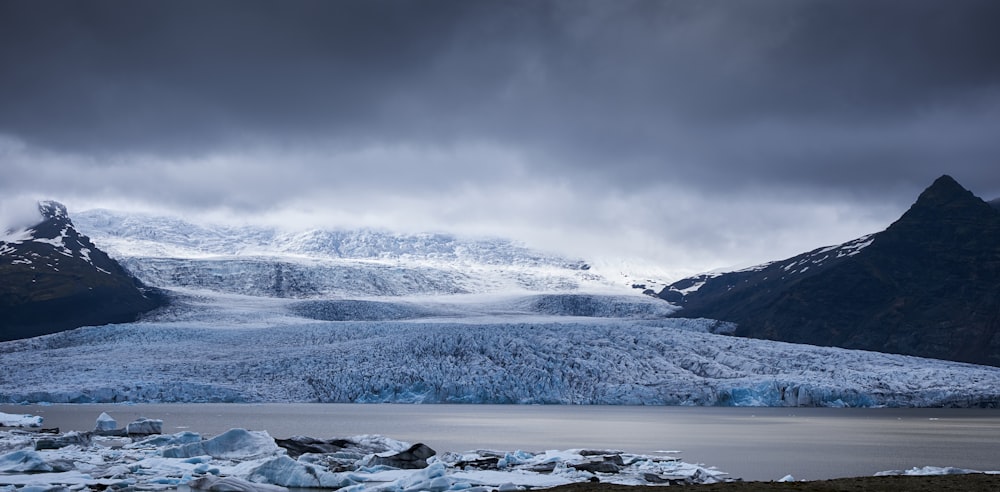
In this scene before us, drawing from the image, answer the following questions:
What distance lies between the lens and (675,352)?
5300cm

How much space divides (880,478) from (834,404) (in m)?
35.7

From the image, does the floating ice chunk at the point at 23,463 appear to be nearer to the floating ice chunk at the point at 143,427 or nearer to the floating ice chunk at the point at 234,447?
the floating ice chunk at the point at 234,447

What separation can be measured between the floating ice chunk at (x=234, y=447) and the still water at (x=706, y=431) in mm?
6422

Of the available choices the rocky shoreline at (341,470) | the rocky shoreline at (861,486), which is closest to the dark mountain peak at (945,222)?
the rocky shoreline at (341,470)

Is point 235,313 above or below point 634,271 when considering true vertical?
below

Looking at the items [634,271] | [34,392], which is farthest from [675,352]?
[634,271]

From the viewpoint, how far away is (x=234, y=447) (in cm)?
2105

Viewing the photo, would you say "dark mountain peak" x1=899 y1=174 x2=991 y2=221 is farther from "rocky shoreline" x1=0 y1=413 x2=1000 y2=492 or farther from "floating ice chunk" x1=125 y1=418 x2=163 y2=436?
"floating ice chunk" x1=125 y1=418 x2=163 y2=436

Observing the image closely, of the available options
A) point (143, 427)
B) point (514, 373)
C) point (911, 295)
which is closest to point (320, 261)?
point (514, 373)

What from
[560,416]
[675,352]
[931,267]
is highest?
[931,267]

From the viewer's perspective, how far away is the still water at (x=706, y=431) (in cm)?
2286

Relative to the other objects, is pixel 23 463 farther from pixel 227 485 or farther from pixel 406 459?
pixel 406 459

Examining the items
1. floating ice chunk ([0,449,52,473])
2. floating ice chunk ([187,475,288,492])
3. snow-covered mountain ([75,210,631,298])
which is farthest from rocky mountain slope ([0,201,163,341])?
floating ice chunk ([187,475,288,492])

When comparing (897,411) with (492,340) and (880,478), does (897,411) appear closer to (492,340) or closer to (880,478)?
(492,340)
